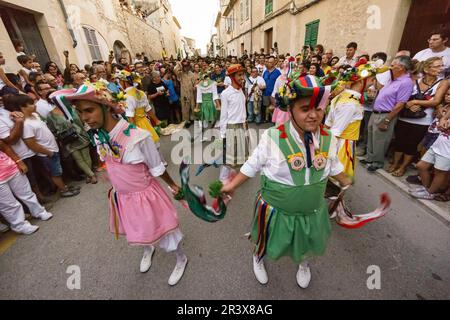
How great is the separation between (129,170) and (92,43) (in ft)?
39.5

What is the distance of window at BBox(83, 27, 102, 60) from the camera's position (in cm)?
986

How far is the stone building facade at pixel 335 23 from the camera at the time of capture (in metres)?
5.65

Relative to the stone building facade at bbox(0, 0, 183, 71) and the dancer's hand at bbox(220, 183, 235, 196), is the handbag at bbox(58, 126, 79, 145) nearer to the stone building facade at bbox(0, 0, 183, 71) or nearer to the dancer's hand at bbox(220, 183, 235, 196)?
the dancer's hand at bbox(220, 183, 235, 196)

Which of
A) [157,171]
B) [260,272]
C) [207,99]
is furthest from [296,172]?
[207,99]

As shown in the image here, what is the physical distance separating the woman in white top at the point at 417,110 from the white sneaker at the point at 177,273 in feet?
13.6

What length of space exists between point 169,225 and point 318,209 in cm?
142

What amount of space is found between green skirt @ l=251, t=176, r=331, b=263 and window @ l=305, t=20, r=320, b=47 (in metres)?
10.4

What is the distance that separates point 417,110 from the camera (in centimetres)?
340

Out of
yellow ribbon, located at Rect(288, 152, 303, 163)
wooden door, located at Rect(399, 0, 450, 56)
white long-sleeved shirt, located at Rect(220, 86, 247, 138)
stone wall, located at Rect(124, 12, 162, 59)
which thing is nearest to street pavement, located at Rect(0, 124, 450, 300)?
yellow ribbon, located at Rect(288, 152, 303, 163)

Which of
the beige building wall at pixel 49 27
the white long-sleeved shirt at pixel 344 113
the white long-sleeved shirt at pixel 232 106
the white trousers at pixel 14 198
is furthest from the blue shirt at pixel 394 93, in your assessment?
the beige building wall at pixel 49 27

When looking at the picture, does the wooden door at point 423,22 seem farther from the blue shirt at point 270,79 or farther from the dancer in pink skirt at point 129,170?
the dancer in pink skirt at point 129,170

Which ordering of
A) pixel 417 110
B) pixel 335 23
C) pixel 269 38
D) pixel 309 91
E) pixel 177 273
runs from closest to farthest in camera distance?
pixel 309 91
pixel 177 273
pixel 417 110
pixel 335 23
pixel 269 38

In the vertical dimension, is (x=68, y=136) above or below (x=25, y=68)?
below

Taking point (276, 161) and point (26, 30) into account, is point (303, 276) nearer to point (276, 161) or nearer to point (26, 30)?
point (276, 161)
